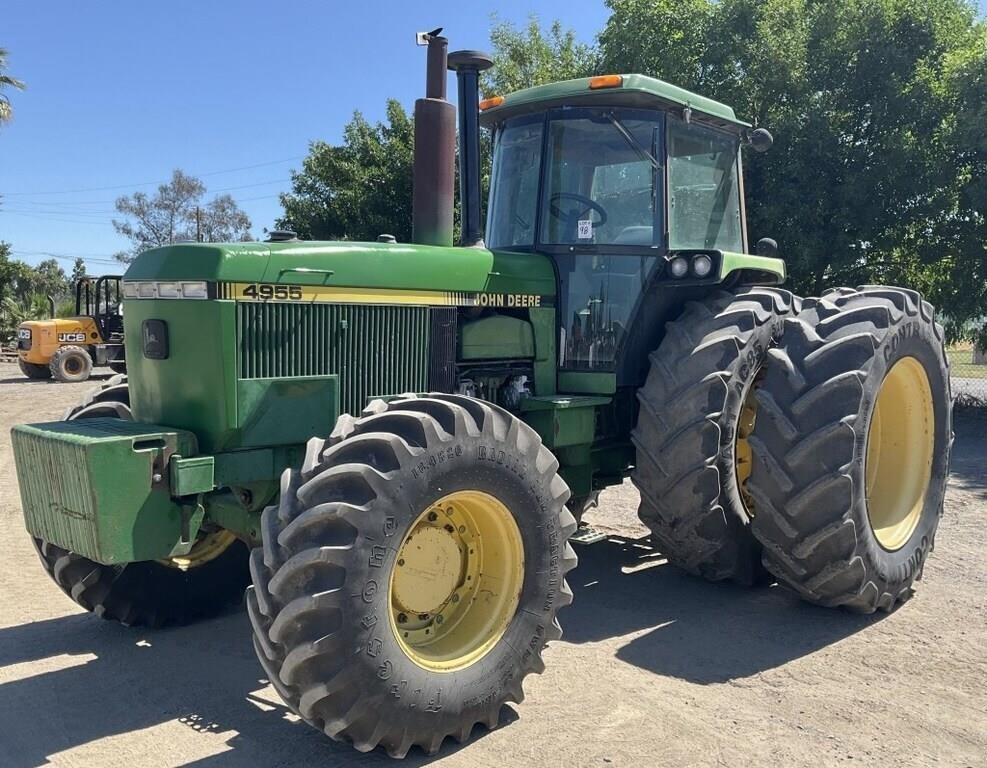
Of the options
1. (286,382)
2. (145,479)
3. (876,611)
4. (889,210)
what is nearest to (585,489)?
(876,611)

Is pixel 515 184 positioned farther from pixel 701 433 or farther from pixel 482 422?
pixel 482 422

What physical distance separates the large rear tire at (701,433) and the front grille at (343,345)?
1.33 meters

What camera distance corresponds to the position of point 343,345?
430 cm

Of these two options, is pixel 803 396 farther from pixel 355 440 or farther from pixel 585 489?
pixel 355 440

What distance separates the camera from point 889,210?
12312mm

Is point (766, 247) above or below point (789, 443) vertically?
above

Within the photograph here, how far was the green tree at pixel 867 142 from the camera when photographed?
1205cm

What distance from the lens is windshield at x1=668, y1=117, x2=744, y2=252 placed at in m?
5.38

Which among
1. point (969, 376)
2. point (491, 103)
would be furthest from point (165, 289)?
point (969, 376)

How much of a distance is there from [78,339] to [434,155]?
1835 centimetres

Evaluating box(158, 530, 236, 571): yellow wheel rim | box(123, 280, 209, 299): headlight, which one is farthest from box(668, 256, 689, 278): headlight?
box(158, 530, 236, 571): yellow wheel rim

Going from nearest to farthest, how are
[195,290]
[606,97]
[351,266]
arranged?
[195,290] → [351,266] → [606,97]

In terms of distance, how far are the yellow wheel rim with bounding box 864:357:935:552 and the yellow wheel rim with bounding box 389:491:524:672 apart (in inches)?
112

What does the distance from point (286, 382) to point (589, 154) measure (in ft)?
7.74
